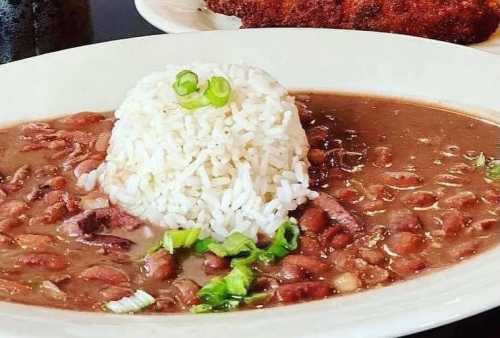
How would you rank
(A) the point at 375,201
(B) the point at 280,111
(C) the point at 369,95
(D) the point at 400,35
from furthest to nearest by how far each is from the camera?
(D) the point at 400,35 → (C) the point at 369,95 → (B) the point at 280,111 → (A) the point at 375,201

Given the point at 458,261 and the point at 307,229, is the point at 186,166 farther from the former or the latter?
the point at 458,261

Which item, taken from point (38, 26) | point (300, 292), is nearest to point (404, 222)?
point (300, 292)

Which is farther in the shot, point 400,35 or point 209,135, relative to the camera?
point 400,35

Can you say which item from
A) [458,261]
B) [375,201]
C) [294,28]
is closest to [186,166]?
[375,201]

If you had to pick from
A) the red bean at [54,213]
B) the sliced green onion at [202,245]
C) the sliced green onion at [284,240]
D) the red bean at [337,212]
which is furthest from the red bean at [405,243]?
the red bean at [54,213]

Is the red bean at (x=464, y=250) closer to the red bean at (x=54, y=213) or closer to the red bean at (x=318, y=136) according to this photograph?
the red bean at (x=318, y=136)

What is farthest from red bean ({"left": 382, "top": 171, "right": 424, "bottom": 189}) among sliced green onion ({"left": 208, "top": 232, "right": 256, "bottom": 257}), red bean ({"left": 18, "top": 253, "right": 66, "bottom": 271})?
red bean ({"left": 18, "top": 253, "right": 66, "bottom": 271})

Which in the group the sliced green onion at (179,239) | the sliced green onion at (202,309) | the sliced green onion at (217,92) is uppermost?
the sliced green onion at (217,92)

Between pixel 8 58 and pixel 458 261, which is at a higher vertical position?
pixel 458 261

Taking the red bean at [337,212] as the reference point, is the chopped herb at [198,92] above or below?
above
